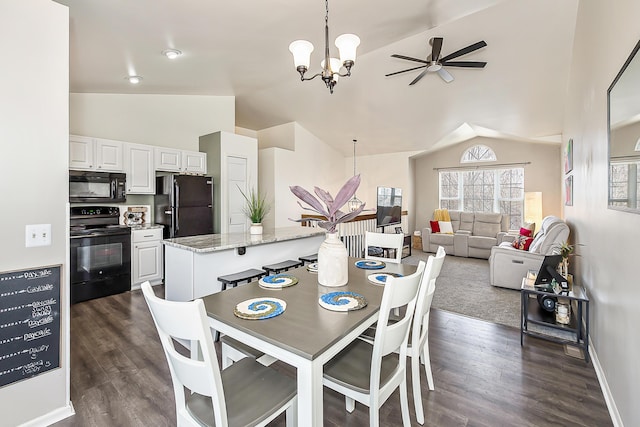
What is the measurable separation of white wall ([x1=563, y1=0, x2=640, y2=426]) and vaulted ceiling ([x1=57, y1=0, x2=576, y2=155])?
1.01 meters

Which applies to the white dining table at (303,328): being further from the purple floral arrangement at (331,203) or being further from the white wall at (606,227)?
the white wall at (606,227)

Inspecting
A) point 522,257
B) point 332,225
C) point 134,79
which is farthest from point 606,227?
point 134,79

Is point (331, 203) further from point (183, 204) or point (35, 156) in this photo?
point (183, 204)

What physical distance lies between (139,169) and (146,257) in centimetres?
127

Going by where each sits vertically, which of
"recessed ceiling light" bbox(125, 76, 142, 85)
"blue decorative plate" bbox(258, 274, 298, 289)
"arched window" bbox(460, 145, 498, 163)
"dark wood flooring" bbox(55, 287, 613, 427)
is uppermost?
"recessed ceiling light" bbox(125, 76, 142, 85)

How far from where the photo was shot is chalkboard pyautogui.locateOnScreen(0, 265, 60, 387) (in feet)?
5.08

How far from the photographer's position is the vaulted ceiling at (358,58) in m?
2.64

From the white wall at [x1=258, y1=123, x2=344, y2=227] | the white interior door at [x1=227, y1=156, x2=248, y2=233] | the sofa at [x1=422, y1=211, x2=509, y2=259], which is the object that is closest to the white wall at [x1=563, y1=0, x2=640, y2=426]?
the sofa at [x1=422, y1=211, x2=509, y2=259]

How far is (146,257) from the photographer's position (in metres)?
4.18

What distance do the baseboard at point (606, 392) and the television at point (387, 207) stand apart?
3294mm

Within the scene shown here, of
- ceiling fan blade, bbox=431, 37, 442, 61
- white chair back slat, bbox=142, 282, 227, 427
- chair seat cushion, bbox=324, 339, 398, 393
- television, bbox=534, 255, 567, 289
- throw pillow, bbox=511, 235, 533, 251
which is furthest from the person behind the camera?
throw pillow, bbox=511, 235, 533, 251

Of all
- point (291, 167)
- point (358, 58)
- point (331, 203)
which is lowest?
point (331, 203)

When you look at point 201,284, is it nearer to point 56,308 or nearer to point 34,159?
point 56,308

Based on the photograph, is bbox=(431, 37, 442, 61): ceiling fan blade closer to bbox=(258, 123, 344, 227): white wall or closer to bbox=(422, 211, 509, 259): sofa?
bbox=(258, 123, 344, 227): white wall
